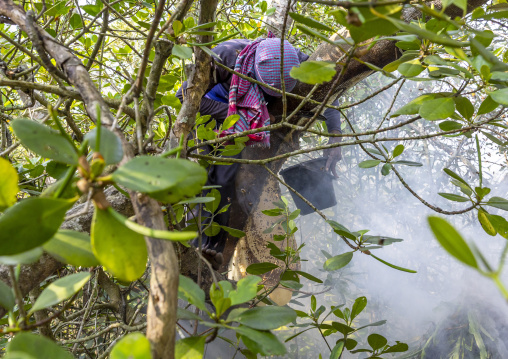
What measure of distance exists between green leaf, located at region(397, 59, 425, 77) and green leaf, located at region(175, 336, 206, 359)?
416 millimetres

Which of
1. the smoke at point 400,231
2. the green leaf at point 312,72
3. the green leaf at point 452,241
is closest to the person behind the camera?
the green leaf at point 452,241

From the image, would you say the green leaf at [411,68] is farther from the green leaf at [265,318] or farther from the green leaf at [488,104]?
the green leaf at [265,318]

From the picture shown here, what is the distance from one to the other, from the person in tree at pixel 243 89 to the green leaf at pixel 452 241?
3.81 feet

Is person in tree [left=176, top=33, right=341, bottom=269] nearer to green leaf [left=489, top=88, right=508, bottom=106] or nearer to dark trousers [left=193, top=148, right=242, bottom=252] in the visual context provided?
dark trousers [left=193, top=148, right=242, bottom=252]

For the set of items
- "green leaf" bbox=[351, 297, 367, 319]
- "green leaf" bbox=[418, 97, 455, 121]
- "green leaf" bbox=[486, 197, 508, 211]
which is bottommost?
"green leaf" bbox=[351, 297, 367, 319]

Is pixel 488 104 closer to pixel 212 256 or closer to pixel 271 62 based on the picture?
pixel 271 62

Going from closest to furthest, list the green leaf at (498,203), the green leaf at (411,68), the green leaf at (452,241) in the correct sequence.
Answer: the green leaf at (452,241), the green leaf at (411,68), the green leaf at (498,203)

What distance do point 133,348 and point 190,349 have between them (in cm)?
13

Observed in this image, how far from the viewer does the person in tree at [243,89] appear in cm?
136

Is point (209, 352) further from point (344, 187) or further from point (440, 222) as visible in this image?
point (344, 187)

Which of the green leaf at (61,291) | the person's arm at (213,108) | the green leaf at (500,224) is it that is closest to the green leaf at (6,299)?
the green leaf at (61,291)

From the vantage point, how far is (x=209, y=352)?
1.70m

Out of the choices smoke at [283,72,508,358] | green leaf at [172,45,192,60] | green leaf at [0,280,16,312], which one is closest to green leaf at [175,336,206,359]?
green leaf at [0,280,16,312]

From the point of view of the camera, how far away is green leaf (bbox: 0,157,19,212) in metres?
0.26
